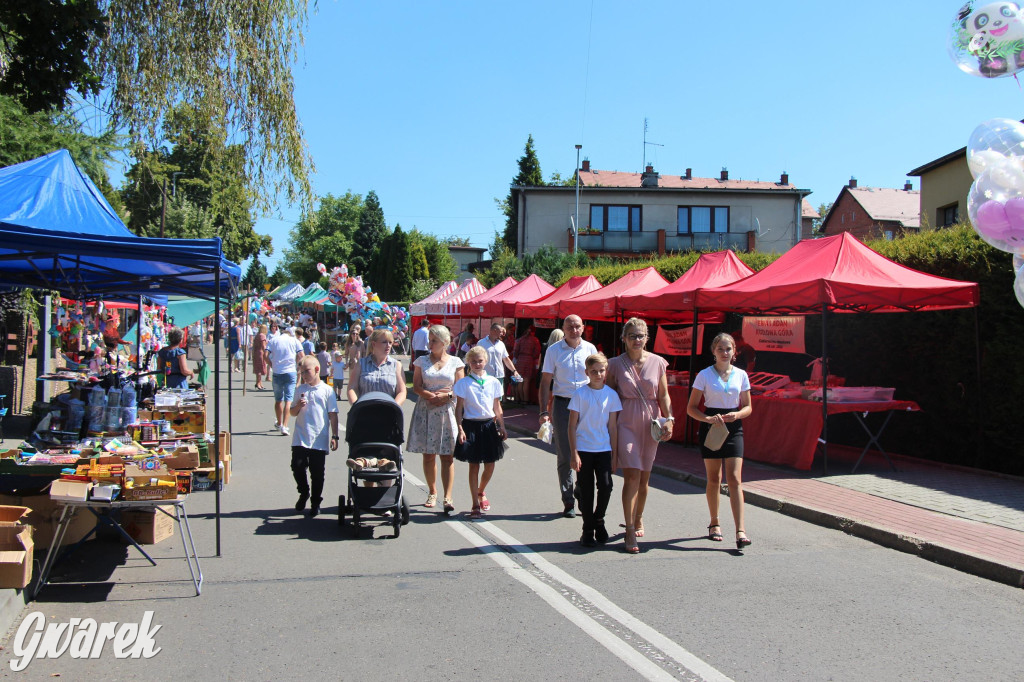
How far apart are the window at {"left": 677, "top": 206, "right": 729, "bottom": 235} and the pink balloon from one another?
39663mm

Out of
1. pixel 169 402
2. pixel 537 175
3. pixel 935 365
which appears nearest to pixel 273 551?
pixel 169 402

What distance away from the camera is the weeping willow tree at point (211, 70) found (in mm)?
9359

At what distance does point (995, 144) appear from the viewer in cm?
742

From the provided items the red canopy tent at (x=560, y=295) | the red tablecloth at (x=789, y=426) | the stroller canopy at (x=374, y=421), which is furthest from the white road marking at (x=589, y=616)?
the red canopy tent at (x=560, y=295)

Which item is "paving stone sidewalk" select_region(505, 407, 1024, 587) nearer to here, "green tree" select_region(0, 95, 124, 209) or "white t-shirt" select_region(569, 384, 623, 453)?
"white t-shirt" select_region(569, 384, 623, 453)

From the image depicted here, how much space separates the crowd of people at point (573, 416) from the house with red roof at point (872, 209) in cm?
4331

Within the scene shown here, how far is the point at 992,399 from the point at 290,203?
9.31 metres

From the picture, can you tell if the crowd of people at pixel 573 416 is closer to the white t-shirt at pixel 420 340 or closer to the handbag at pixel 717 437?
the handbag at pixel 717 437

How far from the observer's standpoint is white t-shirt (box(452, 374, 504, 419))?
7.39 m

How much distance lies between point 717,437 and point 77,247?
16.5 feet

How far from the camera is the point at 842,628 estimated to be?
15.8ft

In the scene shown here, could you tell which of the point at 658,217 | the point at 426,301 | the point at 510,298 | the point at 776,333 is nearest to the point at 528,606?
the point at 776,333

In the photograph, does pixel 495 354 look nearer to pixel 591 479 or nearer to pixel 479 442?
pixel 479 442

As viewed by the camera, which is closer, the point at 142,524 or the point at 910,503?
the point at 142,524
